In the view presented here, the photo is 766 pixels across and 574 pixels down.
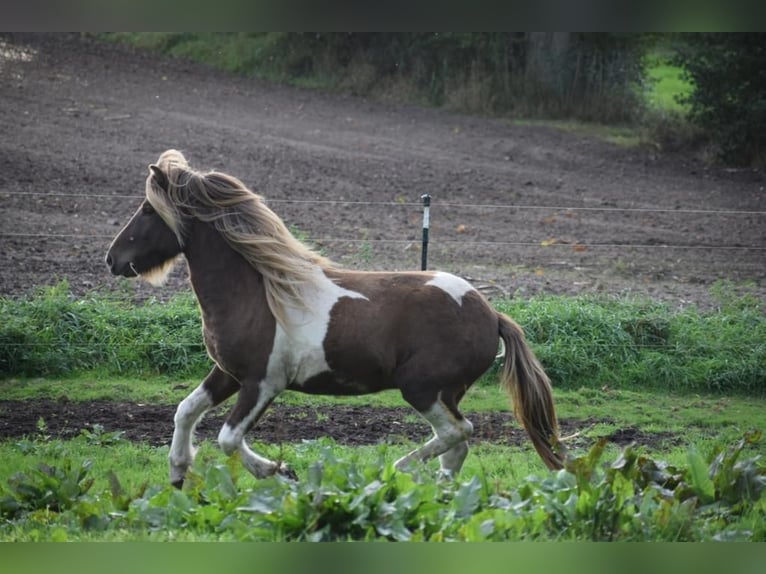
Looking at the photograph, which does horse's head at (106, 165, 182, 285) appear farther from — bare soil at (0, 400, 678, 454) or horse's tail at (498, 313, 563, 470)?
horse's tail at (498, 313, 563, 470)

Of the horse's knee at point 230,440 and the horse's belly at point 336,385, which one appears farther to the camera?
the horse's belly at point 336,385

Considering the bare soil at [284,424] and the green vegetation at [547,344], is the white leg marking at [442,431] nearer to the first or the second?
the bare soil at [284,424]

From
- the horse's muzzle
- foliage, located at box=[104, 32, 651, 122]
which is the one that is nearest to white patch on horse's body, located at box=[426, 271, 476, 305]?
the horse's muzzle

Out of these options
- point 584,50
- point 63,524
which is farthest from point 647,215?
point 63,524

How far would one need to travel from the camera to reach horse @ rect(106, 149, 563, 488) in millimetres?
6488

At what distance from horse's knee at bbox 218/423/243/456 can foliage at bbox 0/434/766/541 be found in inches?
32.0

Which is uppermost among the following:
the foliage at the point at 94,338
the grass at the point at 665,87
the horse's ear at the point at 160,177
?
the grass at the point at 665,87

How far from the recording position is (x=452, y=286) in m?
6.64

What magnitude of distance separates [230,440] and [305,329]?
2.68 feet

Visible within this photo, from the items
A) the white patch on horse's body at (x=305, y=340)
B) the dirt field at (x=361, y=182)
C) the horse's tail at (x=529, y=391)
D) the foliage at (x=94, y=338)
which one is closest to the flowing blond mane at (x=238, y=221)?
the white patch on horse's body at (x=305, y=340)

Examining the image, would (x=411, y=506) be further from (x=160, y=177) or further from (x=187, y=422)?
(x=160, y=177)

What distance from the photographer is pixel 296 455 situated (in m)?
7.17

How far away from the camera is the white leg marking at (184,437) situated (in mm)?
6520
